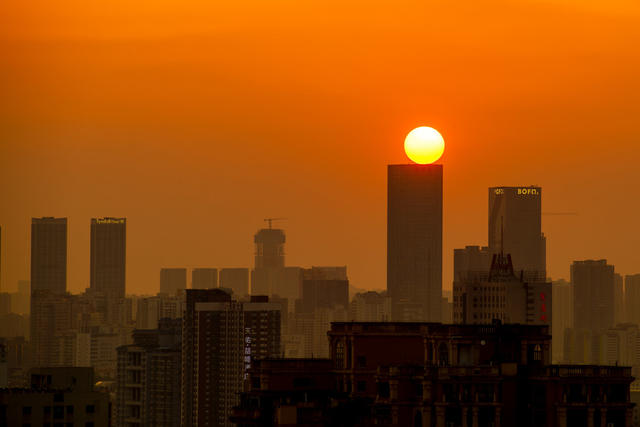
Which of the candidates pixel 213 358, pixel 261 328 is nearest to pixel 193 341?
pixel 213 358

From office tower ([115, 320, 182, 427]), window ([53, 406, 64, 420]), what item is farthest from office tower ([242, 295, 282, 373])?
window ([53, 406, 64, 420])

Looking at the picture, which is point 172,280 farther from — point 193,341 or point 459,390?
point 459,390

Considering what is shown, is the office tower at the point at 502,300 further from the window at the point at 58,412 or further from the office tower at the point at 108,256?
the window at the point at 58,412

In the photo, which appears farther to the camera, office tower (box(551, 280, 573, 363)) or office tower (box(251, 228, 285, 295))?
→ office tower (box(551, 280, 573, 363))

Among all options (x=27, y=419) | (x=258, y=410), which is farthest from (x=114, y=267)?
(x=258, y=410)

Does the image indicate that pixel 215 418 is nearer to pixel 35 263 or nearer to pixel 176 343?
pixel 176 343

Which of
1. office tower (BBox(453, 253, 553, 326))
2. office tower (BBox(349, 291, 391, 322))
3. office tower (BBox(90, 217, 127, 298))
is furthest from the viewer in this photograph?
office tower (BBox(453, 253, 553, 326))

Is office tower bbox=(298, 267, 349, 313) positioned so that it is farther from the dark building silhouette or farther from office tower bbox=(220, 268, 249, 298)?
the dark building silhouette

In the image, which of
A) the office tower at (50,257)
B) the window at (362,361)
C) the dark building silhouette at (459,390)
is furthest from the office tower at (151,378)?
the dark building silhouette at (459,390)
